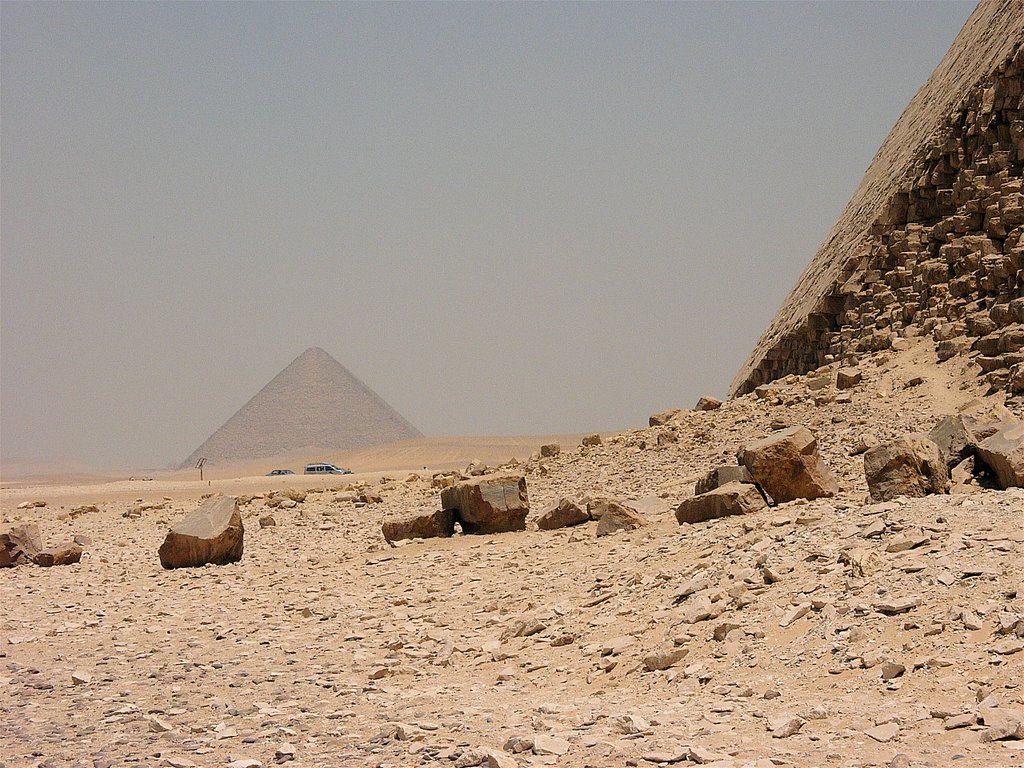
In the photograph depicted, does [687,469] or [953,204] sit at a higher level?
[953,204]

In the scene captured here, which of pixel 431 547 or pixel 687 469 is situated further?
pixel 687 469

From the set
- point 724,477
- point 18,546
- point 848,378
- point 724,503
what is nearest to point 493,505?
point 724,477

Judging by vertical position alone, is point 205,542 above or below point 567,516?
below

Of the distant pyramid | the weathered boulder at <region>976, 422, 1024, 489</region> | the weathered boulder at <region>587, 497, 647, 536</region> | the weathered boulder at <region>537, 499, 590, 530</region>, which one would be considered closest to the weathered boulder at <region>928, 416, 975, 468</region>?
the weathered boulder at <region>976, 422, 1024, 489</region>

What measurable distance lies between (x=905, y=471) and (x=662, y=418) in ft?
31.1

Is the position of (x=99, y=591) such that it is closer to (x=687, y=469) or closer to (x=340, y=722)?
(x=340, y=722)

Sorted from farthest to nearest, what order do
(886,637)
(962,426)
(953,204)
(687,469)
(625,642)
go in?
(953,204)
(687,469)
(962,426)
(625,642)
(886,637)

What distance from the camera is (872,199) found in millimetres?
20078

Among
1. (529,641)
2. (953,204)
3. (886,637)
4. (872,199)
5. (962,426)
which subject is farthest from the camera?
(872,199)

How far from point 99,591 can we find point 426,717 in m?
5.73

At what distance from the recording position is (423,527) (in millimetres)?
10984

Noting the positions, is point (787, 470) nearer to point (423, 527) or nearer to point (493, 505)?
point (493, 505)

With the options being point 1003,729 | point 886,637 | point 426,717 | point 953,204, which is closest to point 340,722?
point 426,717

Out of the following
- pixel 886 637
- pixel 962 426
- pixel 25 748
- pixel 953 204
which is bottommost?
pixel 25 748
